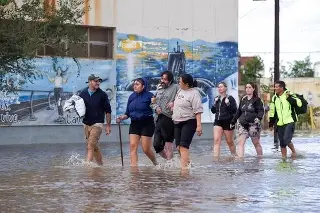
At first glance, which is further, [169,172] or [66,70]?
[66,70]

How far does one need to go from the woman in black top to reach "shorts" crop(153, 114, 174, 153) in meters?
3.05

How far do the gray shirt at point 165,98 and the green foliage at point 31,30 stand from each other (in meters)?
7.73

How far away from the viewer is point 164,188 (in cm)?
1106

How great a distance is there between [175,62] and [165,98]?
17282 millimetres

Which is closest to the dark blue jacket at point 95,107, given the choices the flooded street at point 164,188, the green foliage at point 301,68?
the flooded street at point 164,188

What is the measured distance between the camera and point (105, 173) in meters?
13.4

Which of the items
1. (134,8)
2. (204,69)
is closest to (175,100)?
(134,8)

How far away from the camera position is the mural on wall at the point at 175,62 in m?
30.3

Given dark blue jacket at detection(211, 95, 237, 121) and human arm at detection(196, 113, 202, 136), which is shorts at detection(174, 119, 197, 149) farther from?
dark blue jacket at detection(211, 95, 237, 121)

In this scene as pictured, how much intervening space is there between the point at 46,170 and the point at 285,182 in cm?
466

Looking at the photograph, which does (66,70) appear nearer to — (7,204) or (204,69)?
(204,69)

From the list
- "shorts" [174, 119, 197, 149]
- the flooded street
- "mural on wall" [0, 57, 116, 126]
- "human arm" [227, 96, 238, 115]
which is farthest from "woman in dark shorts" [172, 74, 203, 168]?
"mural on wall" [0, 57, 116, 126]

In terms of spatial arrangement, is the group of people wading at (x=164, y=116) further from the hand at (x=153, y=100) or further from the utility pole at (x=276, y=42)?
the utility pole at (x=276, y=42)

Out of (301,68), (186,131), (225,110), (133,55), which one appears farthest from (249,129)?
(301,68)
